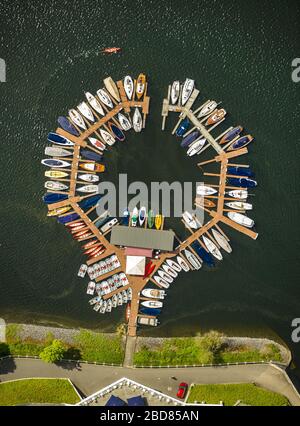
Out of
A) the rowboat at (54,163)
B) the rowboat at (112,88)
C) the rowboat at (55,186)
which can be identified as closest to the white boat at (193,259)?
the rowboat at (55,186)

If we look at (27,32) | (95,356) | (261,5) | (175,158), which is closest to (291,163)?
(175,158)

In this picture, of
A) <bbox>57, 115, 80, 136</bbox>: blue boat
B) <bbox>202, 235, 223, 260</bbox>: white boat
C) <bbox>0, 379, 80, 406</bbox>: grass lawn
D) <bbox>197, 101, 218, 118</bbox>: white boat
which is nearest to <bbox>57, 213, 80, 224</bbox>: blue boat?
<bbox>57, 115, 80, 136</bbox>: blue boat

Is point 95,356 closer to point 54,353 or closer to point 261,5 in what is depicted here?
point 54,353

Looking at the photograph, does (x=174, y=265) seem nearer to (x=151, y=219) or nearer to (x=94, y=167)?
(x=151, y=219)

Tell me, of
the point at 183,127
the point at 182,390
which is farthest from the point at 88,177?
the point at 182,390

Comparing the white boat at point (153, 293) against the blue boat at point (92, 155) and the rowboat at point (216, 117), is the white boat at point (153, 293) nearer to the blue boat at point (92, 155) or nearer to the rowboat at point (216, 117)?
the blue boat at point (92, 155)

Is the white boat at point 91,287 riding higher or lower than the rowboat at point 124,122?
lower
